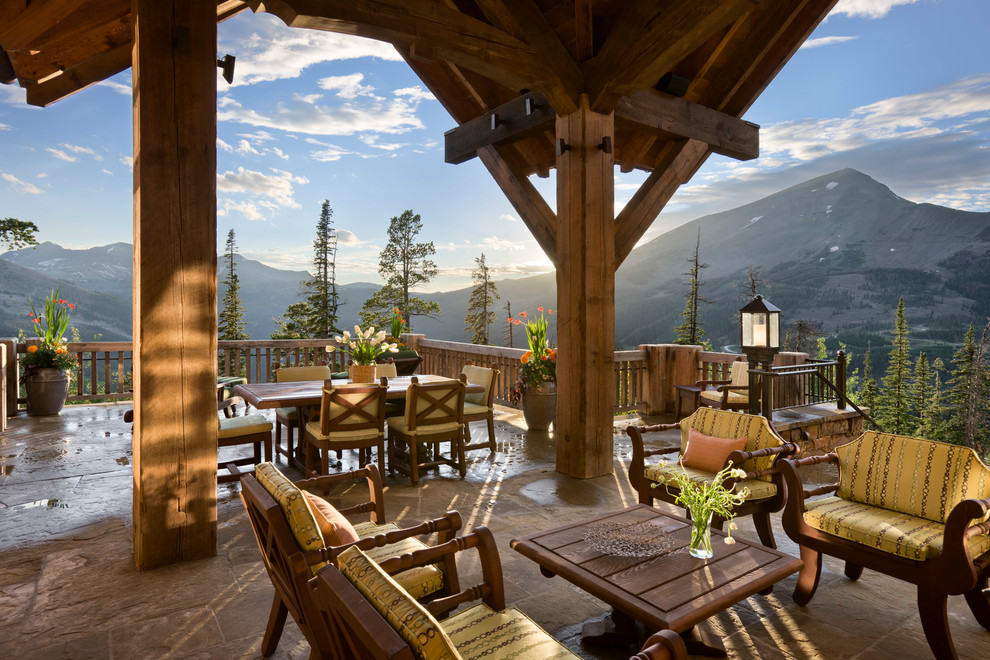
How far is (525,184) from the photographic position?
16.5ft

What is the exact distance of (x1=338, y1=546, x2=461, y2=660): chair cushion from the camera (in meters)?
0.88

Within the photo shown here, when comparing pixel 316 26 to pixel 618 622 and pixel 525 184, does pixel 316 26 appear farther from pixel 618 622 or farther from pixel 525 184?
pixel 618 622

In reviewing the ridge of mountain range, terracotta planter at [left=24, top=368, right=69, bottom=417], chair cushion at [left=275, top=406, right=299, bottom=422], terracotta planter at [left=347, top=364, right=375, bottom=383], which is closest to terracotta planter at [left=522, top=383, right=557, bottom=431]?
terracotta planter at [left=347, top=364, right=375, bottom=383]

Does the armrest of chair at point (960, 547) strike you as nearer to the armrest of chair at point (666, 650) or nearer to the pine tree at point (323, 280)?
the armrest of chair at point (666, 650)

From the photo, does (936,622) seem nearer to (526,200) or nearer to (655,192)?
(655,192)

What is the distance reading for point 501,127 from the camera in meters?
5.17

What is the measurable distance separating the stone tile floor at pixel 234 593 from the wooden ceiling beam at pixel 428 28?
302cm

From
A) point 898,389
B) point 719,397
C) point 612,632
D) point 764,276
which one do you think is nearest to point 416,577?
point 612,632

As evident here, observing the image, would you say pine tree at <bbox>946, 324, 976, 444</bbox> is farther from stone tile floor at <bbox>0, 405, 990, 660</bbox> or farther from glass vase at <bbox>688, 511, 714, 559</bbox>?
glass vase at <bbox>688, 511, 714, 559</bbox>

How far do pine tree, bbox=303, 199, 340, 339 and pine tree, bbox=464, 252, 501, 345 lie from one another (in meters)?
5.55

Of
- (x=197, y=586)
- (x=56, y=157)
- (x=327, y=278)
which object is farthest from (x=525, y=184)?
(x=56, y=157)

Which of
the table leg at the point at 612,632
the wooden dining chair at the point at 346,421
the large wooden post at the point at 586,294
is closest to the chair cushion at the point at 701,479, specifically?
the table leg at the point at 612,632

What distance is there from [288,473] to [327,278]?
52.9 ft

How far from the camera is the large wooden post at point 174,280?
2529 mm
